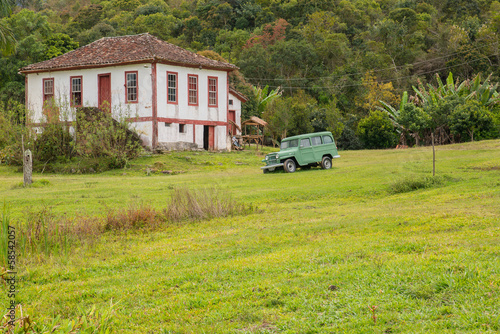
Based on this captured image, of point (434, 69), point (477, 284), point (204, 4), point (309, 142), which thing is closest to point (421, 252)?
point (477, 284)

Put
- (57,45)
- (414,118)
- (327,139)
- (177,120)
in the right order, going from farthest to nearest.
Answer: (57,45)
(414,118)
(177,120)
(327,139)

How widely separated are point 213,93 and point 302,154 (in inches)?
577

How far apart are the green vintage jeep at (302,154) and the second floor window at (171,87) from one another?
1194cm

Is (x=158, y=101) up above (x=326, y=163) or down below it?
above

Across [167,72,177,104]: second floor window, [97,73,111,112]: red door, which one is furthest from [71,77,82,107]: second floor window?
[167,72,177,104]: second floor window

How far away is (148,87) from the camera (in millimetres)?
36219

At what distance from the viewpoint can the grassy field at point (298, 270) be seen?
19.7 ft

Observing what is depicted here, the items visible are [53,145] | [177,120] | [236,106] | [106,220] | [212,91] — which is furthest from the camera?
[236,106]

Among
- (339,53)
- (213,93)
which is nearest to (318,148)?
(213,93)

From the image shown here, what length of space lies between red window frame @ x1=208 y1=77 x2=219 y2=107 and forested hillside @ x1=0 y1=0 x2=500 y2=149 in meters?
13.3

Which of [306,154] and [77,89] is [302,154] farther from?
[77,89]

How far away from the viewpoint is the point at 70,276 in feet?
28.7

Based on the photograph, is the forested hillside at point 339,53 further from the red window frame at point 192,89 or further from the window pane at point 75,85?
the red window frame at point 192,89

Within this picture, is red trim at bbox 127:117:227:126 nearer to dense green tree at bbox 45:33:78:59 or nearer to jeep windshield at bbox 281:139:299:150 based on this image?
jeep windshield at bbox 281:139:299:150
